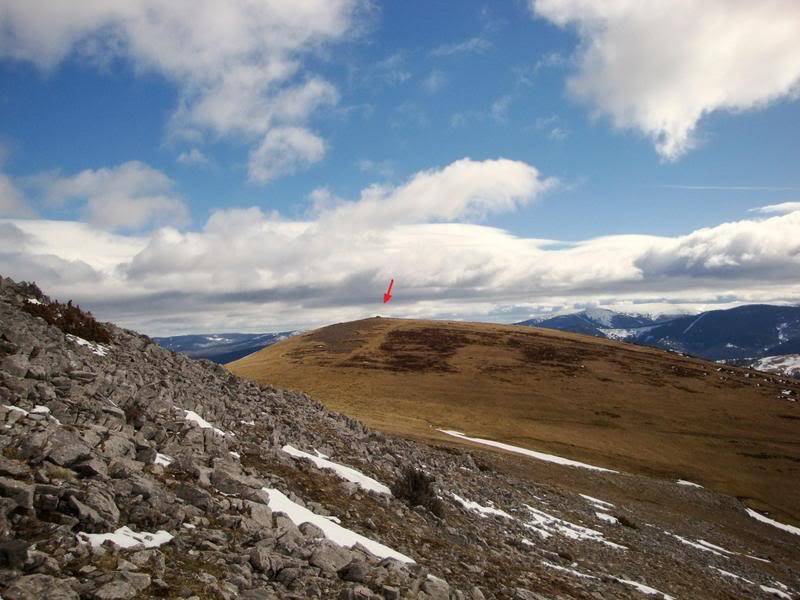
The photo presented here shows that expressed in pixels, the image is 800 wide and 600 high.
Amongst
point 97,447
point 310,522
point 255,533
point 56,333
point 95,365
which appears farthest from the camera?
point 56,333

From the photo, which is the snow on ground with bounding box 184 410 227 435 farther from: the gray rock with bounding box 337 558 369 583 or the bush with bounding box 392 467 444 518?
the gray rock with bounding box 337 558 369 583

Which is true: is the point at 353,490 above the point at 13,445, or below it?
below

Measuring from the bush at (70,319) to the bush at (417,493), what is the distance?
14.2 metres

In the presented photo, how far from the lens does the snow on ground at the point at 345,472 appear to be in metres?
17.6

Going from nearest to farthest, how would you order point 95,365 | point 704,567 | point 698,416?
point 95,365, point 704,567, point 698,416

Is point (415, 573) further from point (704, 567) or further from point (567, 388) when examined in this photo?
point (567, 388)

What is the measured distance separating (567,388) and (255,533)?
93.3m

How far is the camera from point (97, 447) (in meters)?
10.9

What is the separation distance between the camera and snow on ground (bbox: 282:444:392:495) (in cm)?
1756

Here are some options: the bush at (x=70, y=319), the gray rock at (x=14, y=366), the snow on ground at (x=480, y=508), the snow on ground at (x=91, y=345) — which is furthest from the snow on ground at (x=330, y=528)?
the bush at (x=70, y=319)

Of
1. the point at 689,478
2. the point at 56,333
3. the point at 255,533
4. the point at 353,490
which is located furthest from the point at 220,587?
the point at 689,478

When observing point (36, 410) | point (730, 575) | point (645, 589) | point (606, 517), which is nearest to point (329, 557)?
point (36, 410)

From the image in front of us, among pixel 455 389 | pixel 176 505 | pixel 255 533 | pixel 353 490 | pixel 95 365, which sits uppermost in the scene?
pixel 95 365

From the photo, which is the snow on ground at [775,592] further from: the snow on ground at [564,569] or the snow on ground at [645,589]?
the snow on ground at [564,569]
